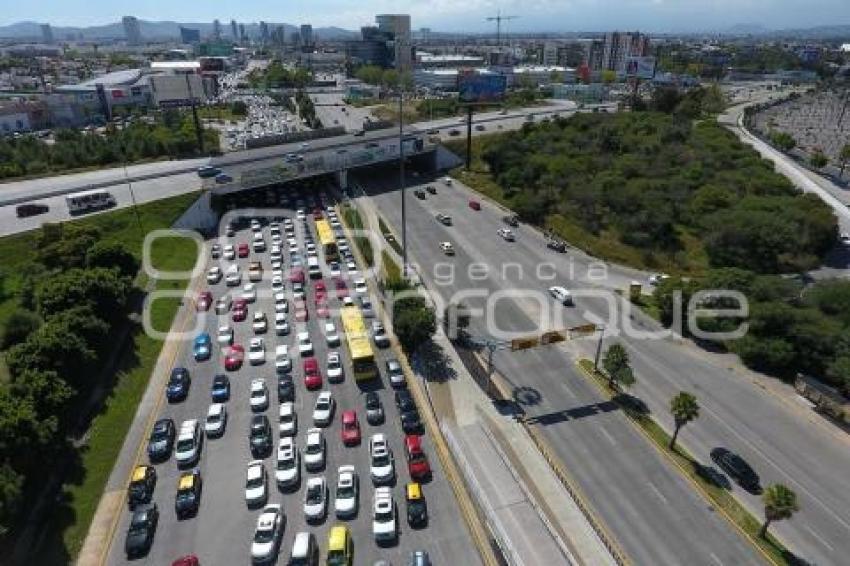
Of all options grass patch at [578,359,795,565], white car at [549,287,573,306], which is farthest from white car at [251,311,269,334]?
grass patch at [578,359,795,565]

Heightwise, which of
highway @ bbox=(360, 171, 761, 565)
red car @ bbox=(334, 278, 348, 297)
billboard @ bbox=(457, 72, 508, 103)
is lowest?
highway @ bbox=(360, 171, 761, 565)

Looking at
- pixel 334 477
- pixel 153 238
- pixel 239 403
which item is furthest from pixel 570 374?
pixel 153 238

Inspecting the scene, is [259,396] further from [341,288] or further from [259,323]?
[341,288]

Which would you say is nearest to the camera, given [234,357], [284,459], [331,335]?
[284,459]

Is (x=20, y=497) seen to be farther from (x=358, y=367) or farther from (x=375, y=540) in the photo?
(x=358, y=367)

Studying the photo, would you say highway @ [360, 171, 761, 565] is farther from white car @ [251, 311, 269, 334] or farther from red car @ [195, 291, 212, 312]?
red car @ [195, 291, 212, 312]

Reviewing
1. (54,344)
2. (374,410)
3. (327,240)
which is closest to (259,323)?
(54,344)

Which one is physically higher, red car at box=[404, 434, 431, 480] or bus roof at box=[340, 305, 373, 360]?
bus roof at box=[340, 305, 373, 360]
